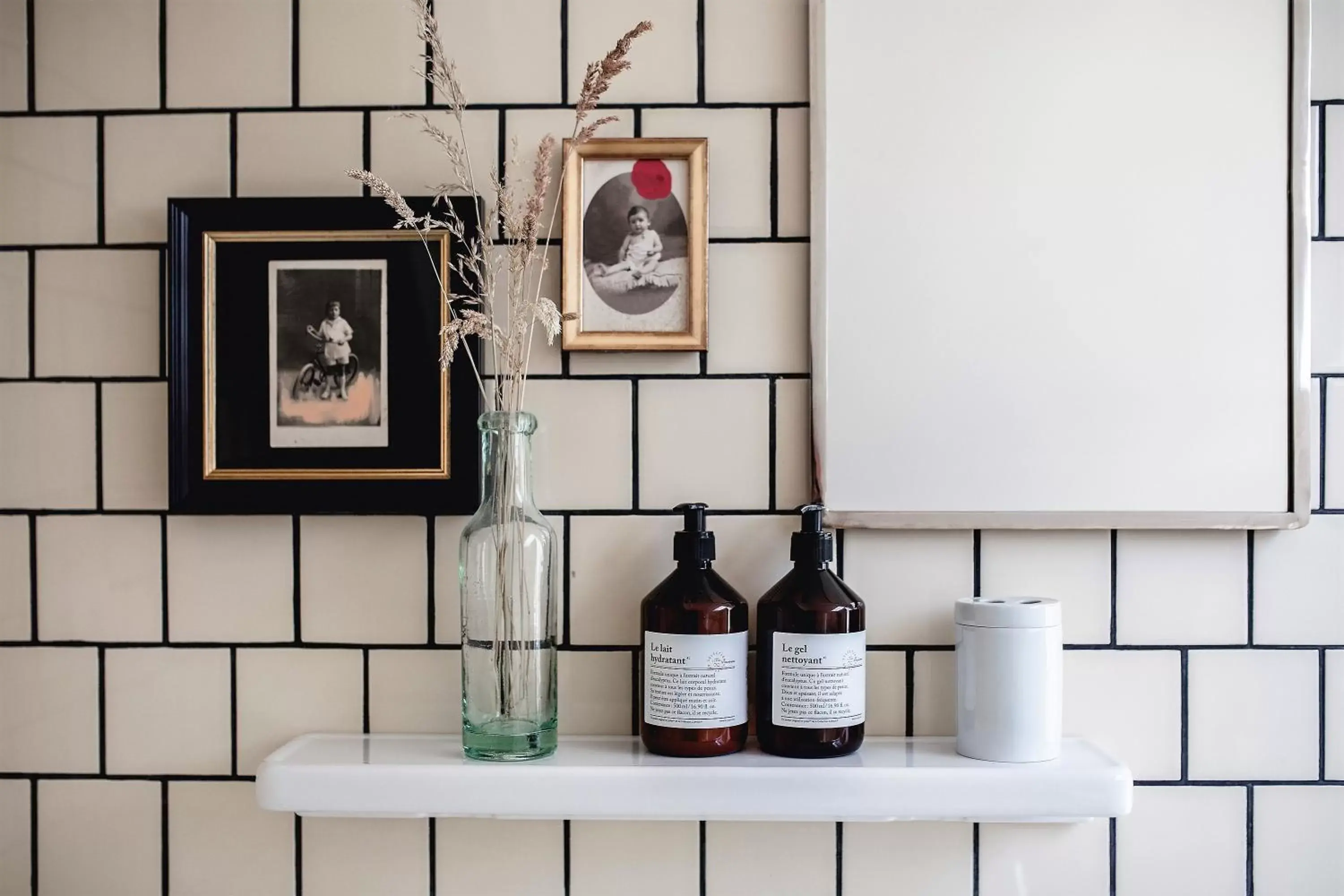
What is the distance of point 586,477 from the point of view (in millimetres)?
837

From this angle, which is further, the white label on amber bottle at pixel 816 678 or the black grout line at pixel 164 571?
the black grout line at pixel 164 571

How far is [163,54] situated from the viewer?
2.78ft

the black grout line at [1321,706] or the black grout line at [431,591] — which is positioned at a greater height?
the black grout line at [431,591]

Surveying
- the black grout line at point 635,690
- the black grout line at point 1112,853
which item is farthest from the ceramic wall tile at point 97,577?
the black grout line at point 1112,853

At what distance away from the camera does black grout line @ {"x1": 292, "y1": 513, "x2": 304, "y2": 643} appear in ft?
2.77

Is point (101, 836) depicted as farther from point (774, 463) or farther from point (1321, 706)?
point (1321, 706)

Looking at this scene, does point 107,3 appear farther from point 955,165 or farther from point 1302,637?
point 1302,637

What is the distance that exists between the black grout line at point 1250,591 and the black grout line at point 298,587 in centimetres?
85

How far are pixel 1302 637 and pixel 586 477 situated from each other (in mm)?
659

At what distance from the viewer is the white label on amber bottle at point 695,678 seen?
739 millimetres

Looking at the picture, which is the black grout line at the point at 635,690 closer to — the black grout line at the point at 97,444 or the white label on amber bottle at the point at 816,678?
the white label on amber bottle at the point at 816,678

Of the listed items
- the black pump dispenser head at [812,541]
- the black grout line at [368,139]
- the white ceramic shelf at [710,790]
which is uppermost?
the black grout line at [368,139]

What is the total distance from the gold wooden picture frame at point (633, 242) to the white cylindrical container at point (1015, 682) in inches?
13.4

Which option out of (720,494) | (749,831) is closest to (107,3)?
(720,494)
